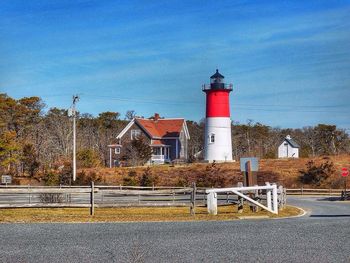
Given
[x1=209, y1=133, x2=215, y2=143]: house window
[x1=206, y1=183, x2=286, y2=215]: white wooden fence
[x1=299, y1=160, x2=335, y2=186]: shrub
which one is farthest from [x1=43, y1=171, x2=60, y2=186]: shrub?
[x1=206, y1=183, x2=286, y2=215]: white wooden fence

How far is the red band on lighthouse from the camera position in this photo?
206ft

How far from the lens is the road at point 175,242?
11.1 metres

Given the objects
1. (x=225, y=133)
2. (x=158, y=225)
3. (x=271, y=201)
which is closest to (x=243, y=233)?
(x=158, y=225)

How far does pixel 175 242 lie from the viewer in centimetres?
1322

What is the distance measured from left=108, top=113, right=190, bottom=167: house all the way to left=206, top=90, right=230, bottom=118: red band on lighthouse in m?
11.4

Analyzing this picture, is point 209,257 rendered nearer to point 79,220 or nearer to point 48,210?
point 79,220

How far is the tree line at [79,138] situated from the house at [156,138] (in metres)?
2.46

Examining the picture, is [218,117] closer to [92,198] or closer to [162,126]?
[162,126]

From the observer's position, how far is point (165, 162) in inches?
2891

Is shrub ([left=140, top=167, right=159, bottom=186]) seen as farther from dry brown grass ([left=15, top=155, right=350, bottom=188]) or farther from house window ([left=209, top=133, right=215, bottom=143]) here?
house window ([left=209, top=133, right=215, bottom=143])

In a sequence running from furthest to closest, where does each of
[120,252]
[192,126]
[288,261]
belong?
[192,126] → [120,252] → [288,261]

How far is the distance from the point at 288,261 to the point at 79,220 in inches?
402

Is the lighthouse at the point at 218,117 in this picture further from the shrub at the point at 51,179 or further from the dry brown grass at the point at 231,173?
the shrub at the point at 51,179

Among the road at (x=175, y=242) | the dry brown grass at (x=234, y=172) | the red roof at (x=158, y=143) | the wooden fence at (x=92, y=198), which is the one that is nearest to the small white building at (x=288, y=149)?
the red roof at (x=158, y=143)
